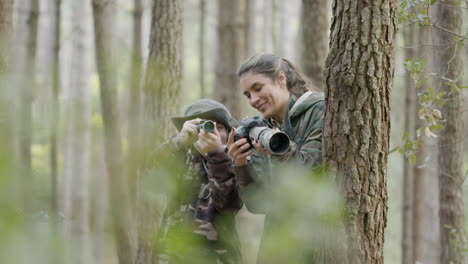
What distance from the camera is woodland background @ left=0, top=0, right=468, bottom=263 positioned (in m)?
0.83

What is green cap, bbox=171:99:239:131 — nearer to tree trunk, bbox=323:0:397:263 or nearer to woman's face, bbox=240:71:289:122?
woman's face, bbox=240:71:289:122

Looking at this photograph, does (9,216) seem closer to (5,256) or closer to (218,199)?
(5,256)

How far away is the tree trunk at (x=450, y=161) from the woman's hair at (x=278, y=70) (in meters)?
2.40

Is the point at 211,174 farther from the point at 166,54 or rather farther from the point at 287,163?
the point at 166,54

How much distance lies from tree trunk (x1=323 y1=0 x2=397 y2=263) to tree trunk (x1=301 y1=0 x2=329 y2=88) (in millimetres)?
4014

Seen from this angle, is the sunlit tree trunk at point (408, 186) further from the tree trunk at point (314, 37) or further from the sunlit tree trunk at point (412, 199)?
the tree trunk at point (314, 37)

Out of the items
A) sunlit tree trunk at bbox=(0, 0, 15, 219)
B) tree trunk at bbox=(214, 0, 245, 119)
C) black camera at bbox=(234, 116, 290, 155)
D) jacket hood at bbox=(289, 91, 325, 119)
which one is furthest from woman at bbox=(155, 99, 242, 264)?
tree trunk at bbox=(214, 0, 245, 119)

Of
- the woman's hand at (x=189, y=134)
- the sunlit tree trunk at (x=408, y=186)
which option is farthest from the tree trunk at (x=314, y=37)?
the woman's hand at (x=189, y=134)

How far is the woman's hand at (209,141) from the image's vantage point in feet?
9.66

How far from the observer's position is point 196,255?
107cm

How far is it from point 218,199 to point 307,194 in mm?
2438

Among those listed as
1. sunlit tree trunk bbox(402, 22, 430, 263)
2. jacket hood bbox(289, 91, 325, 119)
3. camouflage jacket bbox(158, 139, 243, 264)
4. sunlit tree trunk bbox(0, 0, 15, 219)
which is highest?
sunlit tree trunk bbox(0, 0, 15, 219)

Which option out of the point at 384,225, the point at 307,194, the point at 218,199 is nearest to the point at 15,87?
the point at 307,194

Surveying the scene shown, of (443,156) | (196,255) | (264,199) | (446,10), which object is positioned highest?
(446,10)
